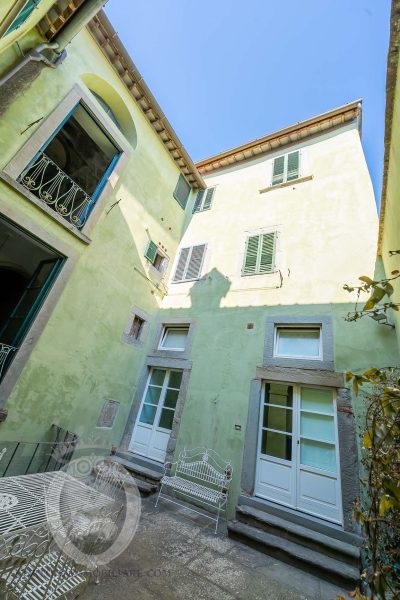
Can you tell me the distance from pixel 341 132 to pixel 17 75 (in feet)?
28.1

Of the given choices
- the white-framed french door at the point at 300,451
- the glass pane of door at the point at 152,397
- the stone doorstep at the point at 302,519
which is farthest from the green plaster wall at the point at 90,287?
the white-framed french door at the point at 300,451

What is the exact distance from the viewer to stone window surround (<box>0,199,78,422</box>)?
427cm

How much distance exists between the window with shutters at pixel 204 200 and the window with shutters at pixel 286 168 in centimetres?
230

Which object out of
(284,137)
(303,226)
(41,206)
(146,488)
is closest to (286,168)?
(284,137)

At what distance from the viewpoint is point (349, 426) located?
418 cm

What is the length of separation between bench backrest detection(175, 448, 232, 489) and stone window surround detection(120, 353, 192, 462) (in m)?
0.36

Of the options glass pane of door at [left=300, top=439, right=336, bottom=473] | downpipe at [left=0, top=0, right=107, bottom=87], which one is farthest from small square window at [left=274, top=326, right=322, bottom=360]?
downpipe at [left=0, top=0, right=107, bottom=87]

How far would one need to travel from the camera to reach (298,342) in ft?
17.7

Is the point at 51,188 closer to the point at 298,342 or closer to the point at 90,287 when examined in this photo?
the point at 90,287

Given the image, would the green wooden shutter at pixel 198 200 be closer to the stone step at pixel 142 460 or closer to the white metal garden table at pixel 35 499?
the stone step at pixel 142 460

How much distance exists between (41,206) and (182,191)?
5735 millimetres

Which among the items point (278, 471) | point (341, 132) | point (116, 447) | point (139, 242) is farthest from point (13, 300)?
point (341, 132)

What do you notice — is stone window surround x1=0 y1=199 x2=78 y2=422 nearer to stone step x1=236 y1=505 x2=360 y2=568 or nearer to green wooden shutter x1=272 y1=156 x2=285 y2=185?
stone step x1=236 y1=505 x2=360 y2=568

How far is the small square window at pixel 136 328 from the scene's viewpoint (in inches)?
270
